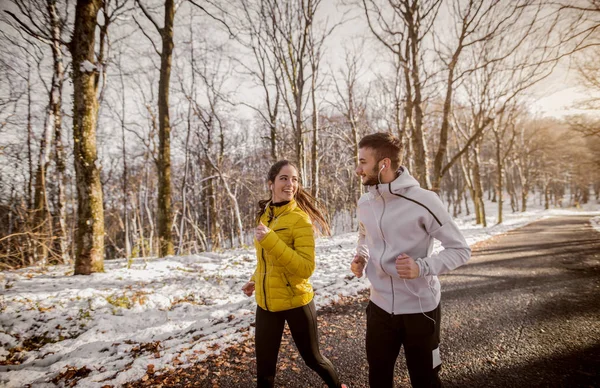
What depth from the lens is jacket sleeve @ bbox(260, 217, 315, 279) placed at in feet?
5.96

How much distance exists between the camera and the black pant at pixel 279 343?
6.30 feet

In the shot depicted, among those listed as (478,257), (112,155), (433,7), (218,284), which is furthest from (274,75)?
(112,155)

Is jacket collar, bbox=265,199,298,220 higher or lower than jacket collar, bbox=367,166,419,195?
lower

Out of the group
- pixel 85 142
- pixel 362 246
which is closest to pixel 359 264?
pixel 362 246

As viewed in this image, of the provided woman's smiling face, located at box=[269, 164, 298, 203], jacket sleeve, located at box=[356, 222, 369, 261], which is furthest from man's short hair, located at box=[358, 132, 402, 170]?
woman's smiling face, located at box=[269, 164, 298, 203]

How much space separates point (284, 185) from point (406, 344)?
1.46 m

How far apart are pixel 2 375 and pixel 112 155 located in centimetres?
2319

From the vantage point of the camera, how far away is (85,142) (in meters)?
5.25

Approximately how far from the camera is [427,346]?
60.2 inches

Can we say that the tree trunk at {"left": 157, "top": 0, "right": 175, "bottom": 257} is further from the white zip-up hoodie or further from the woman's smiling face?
the white zip-up hoodie

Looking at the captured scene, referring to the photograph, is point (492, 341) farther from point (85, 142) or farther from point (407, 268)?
point (85, 142)

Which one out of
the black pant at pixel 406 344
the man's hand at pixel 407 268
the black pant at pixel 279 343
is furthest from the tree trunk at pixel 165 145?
the man's hand at pixel 407 268

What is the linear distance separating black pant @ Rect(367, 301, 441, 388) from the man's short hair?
1.04 m

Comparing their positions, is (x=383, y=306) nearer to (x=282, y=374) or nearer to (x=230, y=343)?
(x=282, y=374)
